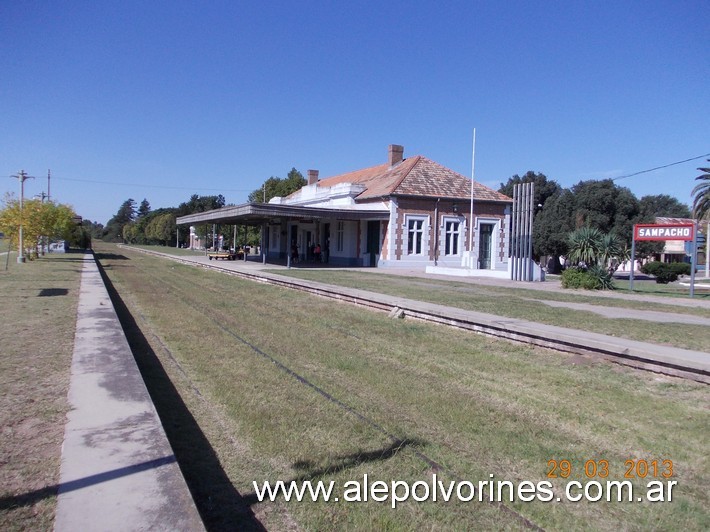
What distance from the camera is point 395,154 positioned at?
138ft

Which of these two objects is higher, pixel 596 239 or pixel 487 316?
pixel 596 239

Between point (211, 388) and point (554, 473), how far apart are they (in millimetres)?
4204

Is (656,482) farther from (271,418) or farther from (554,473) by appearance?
(271,418)

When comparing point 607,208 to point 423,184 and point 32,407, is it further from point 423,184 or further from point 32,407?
point 32,407

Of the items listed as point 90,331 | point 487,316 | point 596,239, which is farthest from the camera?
point 596,239

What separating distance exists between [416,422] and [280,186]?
238 ft

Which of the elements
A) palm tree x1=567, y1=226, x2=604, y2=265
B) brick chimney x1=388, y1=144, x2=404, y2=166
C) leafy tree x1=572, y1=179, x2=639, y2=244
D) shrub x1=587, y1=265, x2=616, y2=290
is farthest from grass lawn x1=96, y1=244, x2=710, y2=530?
leafy tree x1=572, y1=179, x2=639, y2=244

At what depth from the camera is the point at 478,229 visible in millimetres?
37000

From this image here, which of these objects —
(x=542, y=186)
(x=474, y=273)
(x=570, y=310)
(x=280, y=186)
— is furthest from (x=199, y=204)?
(x=570, y=310)

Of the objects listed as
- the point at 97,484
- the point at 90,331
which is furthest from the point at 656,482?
the point at 90,331

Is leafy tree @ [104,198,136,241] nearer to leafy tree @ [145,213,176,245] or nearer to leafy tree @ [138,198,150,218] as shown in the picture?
leafy tree @ [138,198,150,218]

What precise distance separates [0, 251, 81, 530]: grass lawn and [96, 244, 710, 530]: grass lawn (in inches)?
40.4

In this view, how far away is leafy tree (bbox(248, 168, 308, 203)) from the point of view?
7562 centimetres

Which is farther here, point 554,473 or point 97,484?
point 554,473
